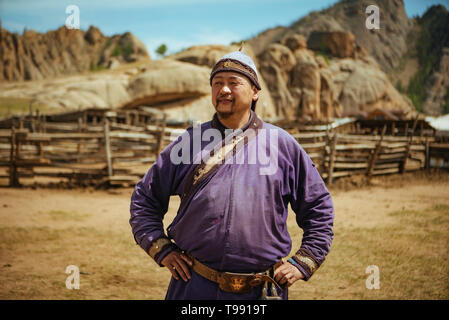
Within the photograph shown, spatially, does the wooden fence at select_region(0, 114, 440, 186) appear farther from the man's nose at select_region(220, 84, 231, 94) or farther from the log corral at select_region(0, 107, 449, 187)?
the man's nose at select_region(220, 84, 231, 94)

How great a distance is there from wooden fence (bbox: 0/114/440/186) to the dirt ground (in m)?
1.05

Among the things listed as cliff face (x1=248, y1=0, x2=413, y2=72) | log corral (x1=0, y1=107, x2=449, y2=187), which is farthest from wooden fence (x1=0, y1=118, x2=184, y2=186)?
cliff face (x1=248, y1=0, x2=413, y2=72)

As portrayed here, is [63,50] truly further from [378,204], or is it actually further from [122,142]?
[378,204]

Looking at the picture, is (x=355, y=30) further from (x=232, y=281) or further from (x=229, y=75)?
(x=232, y=281)

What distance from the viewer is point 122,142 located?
10.6 meters

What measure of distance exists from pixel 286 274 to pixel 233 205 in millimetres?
432

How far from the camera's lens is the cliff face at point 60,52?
57.1 meters

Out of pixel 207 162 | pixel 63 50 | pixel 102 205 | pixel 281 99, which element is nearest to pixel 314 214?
pixel 207 162

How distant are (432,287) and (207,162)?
3.67m

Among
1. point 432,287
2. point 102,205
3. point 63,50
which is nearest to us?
point 432,287

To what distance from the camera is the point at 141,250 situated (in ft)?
18.2

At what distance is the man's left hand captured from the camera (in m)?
1.74

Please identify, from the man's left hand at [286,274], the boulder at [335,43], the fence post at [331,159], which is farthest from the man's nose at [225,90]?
the boulder at [335,43]

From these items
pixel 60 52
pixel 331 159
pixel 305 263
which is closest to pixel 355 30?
pixel 60 52
